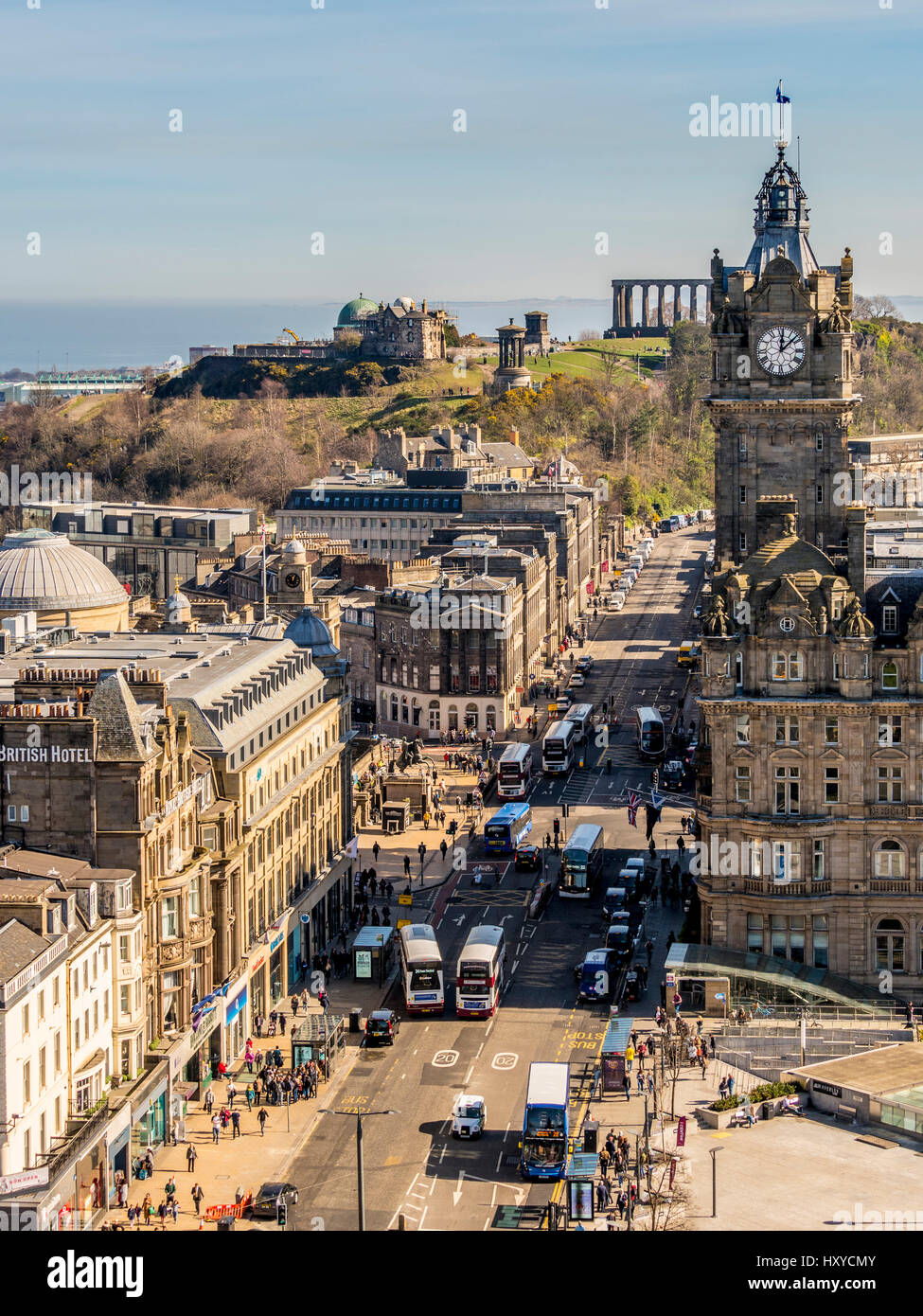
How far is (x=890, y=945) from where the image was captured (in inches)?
3398

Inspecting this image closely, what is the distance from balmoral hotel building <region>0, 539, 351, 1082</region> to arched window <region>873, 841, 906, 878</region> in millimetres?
25959

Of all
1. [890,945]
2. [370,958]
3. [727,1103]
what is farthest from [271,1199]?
[890,945]

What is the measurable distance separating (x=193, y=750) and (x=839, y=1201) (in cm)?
3104

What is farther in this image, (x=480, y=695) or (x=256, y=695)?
(x=480, y=695)

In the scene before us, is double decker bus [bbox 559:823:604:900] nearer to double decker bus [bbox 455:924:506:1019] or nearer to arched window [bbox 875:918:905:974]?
double decker bus [bbox 455:924:506:1019]

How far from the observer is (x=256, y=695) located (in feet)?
288

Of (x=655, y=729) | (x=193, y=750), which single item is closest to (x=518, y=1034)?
(x=193, y=750)

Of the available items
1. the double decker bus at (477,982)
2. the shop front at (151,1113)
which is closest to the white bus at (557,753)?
the double decker bus at (477,982)

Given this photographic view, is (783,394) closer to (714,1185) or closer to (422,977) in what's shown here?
(422,977)

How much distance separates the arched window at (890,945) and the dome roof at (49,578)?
53312 mm

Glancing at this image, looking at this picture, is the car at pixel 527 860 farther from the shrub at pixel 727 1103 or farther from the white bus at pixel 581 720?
the shrub at pixel 727 1103

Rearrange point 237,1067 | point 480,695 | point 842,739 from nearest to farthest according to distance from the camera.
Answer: point 237,1067 < point 842,739 < point 480,695
